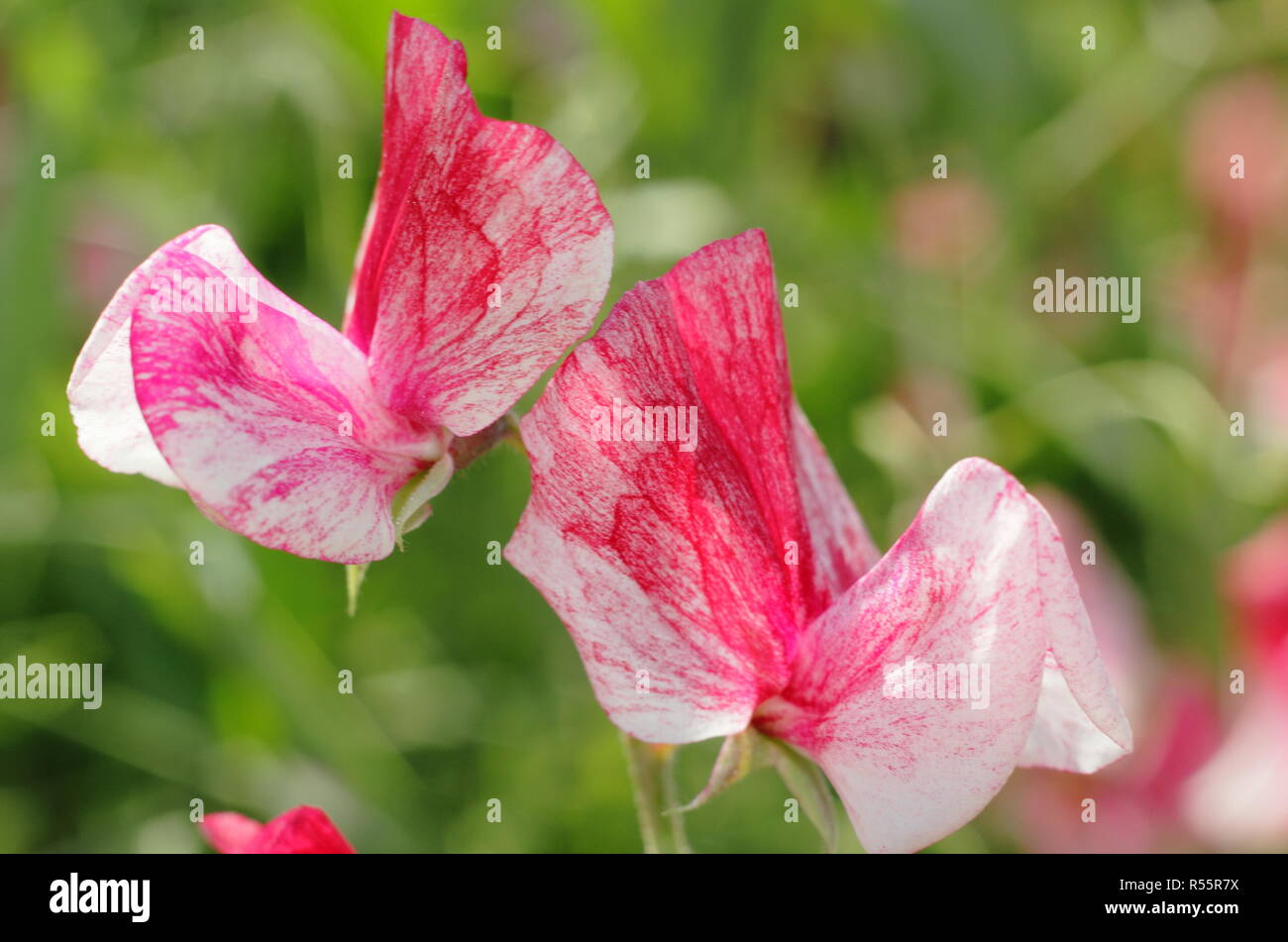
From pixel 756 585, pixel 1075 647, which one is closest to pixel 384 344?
pixel 756 585

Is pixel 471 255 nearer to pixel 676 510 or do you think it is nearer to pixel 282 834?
pixel 676 510

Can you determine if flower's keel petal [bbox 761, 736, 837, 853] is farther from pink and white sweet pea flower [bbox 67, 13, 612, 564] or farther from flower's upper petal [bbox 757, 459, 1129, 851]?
pink and white sweet pea flower [bbox 67, 13, 612, 564]

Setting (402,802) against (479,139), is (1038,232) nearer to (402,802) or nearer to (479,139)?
(402,802)

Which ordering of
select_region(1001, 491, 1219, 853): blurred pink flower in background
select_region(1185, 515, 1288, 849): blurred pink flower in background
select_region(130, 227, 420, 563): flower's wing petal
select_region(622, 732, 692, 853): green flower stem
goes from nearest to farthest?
select_region(130, 227, 420, 563): flower's wing petal → select_region(622, 732, 692, 853): green flower stem → select_region(1185, 515, 1288, 849): blurred pink flower in background → select_region(1001, 491, 1219, 853): blurred pink flower in background

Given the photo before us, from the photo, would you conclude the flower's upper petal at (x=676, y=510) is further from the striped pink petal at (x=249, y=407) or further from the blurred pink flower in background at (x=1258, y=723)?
the blurred pink flower in background at (x=1258, y=723)

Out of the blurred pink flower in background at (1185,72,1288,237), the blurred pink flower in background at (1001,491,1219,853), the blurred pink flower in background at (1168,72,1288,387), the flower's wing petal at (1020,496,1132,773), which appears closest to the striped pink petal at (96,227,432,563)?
the flower's wing petal at (1020,496,1132,773)
